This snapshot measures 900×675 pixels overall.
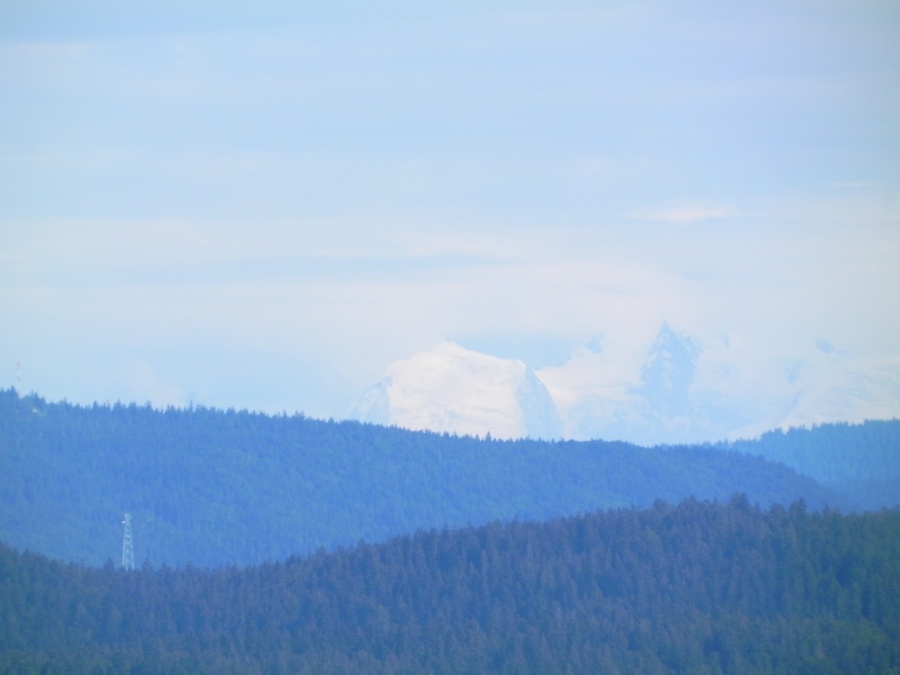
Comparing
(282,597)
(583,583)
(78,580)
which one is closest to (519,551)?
(583,583)

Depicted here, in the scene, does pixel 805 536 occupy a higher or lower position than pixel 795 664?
higher

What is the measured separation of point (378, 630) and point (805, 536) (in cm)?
3097

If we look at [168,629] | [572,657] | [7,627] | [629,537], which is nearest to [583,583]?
[629,537]

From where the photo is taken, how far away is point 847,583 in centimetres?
15212

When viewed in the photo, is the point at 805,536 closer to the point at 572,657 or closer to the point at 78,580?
the point at 572,657

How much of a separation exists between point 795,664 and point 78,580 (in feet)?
196

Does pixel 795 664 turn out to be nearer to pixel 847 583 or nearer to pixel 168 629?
pixel 847 583

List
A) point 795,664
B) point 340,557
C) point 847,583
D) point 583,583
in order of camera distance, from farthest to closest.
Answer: point 340,557 < point 583,583 < point 847,583 < point 795,664

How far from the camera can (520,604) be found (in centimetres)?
16050

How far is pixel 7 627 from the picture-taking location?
162m

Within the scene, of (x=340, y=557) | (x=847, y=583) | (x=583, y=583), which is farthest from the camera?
(x=340, y=557)

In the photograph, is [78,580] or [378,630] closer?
[378,630]

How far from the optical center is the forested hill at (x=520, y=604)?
143875 millimetres

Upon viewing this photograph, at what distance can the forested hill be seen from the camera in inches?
5664
